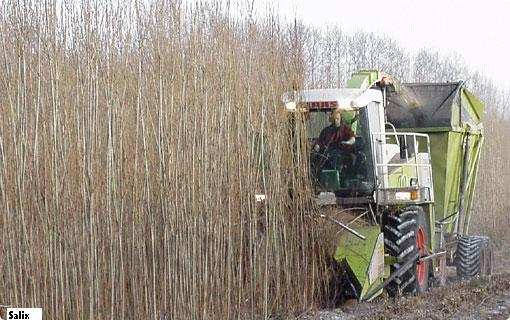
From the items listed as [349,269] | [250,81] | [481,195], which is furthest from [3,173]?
[481,195]

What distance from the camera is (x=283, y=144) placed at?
28.7 feet

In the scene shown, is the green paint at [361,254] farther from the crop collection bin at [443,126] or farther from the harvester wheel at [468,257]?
the harvester wheel at [468,257]

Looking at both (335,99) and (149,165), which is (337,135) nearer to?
(335,99)

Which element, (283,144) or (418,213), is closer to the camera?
(283,144)

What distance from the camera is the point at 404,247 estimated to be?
404 inches

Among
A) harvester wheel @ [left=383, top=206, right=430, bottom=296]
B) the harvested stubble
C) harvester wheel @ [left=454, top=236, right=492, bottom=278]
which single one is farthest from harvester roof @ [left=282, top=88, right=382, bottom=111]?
harvester wheel @ [left=454, top=236, right=492, bottom=278]

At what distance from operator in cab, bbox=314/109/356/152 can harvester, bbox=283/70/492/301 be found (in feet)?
0.04

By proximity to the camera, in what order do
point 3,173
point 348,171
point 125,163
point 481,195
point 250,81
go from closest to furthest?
1. point 3,173
2. point 125,163
3. point 250,81
4. point 348,171
5. point 481,195

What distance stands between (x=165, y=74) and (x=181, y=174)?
0.82 meters

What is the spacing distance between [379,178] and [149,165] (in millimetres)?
3578

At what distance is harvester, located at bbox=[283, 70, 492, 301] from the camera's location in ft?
31.4

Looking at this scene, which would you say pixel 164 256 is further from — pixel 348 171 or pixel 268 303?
pixel 348 171

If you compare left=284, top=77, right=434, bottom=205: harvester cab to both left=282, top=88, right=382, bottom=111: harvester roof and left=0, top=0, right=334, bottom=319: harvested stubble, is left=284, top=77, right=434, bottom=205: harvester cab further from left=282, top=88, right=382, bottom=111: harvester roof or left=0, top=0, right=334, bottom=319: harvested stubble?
left=0, top=0, right=334, bottom=319: harvested stubble

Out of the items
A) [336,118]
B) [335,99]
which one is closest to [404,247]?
[336,118]
